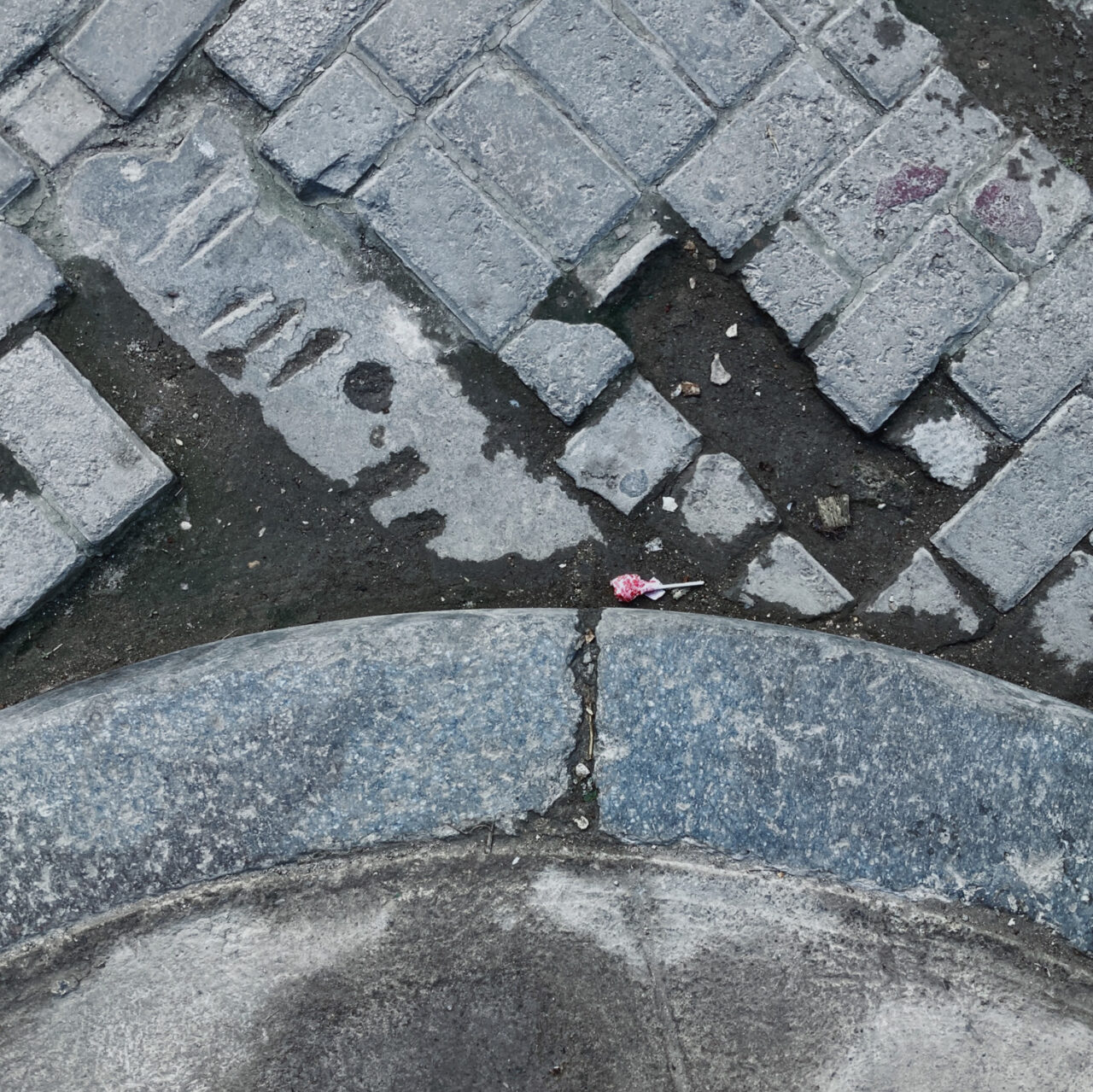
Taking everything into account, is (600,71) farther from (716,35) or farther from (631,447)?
(631,447)

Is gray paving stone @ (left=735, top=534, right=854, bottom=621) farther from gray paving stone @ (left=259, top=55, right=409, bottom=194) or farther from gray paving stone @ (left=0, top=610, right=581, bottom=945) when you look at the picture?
gray paving stone @ (left=259, top=55, right=409, bottom=194)

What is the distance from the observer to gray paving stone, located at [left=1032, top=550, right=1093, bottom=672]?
2.11 metres

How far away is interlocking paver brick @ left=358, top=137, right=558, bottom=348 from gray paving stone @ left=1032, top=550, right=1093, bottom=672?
142cm

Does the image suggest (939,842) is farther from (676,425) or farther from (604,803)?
(676,425)

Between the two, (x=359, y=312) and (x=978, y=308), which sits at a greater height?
(x=978, y=308)

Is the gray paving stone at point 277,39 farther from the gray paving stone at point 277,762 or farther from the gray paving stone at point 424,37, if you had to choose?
the gray paving stone at point 277,762

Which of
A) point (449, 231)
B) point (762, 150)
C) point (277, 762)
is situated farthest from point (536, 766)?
point (762, 150)

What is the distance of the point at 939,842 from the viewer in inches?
70.0

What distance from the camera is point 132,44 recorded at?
2.04 meters

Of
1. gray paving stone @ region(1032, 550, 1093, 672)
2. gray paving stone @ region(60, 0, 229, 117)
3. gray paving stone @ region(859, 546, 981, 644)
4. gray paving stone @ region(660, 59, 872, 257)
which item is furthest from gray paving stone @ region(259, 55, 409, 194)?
gray paving stone @ region(1032, 550, 1093, 672)

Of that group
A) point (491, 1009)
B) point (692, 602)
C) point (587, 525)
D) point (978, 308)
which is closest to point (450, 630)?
point (587, 525)

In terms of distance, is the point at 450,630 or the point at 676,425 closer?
the point at 450,630

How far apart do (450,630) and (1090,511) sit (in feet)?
5.04

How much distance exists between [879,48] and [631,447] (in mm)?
1112
